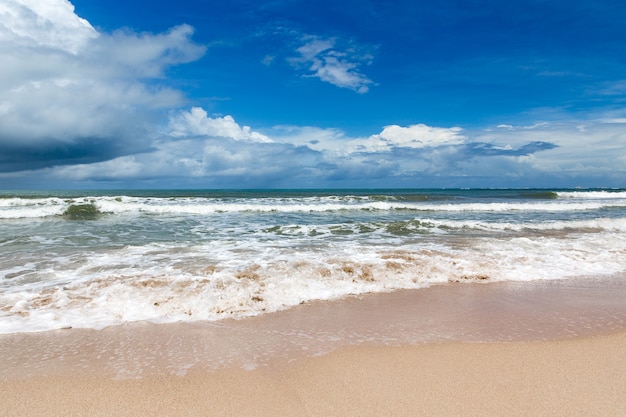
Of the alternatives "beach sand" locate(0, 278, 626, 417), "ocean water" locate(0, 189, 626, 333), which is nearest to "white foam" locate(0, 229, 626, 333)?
"ocean water" locate(0, 189, 626, 333)

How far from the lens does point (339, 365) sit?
321cm

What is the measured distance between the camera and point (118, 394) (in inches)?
110

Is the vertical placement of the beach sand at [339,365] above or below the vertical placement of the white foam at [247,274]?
below

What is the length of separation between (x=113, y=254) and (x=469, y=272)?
23.9 feet

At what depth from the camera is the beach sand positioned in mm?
2609

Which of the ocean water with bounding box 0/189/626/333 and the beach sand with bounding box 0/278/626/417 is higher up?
the ocean water with bounding box 0/189/626/333

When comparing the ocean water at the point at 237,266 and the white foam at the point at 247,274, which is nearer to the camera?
the white foam at the point at 247,274

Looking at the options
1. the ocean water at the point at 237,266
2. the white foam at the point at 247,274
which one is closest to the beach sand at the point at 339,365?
the white foam at the point at 247,274

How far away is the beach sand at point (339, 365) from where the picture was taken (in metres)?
2.61

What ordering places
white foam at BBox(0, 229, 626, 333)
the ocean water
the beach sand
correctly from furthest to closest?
1. the ocean water
2. white foam at BBox(0, 229, 626, 333)
3. the beach sand

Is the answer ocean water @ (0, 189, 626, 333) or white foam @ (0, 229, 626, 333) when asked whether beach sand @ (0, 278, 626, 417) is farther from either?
ocean water @ (0, 189, 626, 333)

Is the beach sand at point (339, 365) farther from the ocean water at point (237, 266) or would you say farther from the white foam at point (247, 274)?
the ocean water at point (237, 266)

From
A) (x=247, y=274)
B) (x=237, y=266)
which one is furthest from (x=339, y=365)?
(x=237, y=266)

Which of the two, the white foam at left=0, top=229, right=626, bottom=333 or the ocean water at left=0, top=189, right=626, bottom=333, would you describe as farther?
the ocean water at left=0, top=189, right=626, bottom=333
